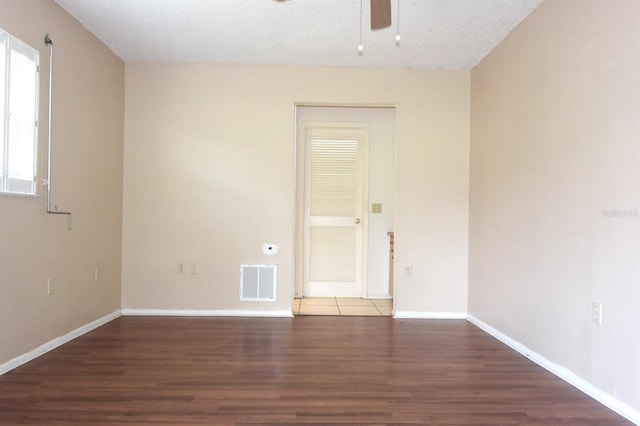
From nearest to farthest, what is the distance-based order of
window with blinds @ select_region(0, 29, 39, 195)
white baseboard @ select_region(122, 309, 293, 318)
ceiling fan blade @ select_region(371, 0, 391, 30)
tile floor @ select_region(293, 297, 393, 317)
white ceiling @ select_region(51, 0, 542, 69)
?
ceiling fan blade @ select_region(371, 0, 391, 30) < window with blinds @ select_region(0, 29, 39, 195) < white ceiling @ select_region(51, 0, 542, 69) < white baseboard @ select_region(122, 309, 293, 318) < tile floor @ select_region(293, 297, 393, 317)

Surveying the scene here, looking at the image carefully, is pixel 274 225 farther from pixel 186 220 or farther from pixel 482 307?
pixel 482 307

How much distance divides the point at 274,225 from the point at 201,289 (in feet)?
3.20

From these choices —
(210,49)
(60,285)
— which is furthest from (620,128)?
(60,285)

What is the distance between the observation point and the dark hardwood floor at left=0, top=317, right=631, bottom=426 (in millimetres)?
1984

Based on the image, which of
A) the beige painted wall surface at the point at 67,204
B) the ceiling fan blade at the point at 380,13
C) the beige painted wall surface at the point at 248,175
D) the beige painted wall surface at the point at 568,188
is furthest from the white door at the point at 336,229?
the ceiling fan blade at the point at 380,13

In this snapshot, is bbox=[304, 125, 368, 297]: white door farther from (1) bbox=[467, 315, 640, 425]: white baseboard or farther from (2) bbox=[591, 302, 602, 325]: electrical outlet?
(2) bbox=[591, 302, 602, 325]: electrical outlet

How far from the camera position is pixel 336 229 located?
16.3 ft

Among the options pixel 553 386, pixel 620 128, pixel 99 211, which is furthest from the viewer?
pixel 99 211

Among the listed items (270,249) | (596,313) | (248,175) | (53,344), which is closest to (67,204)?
(53,344)

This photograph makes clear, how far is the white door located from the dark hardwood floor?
1.52 metres

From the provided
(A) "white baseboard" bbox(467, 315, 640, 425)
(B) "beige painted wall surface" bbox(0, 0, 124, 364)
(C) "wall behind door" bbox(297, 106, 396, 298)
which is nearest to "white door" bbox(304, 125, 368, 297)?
(C) "wall behind door" bbox(297, 106, 396, 298)

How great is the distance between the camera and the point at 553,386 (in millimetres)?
2377

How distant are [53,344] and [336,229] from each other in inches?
121

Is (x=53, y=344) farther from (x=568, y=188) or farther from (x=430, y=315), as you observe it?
(x=568, y=188)
